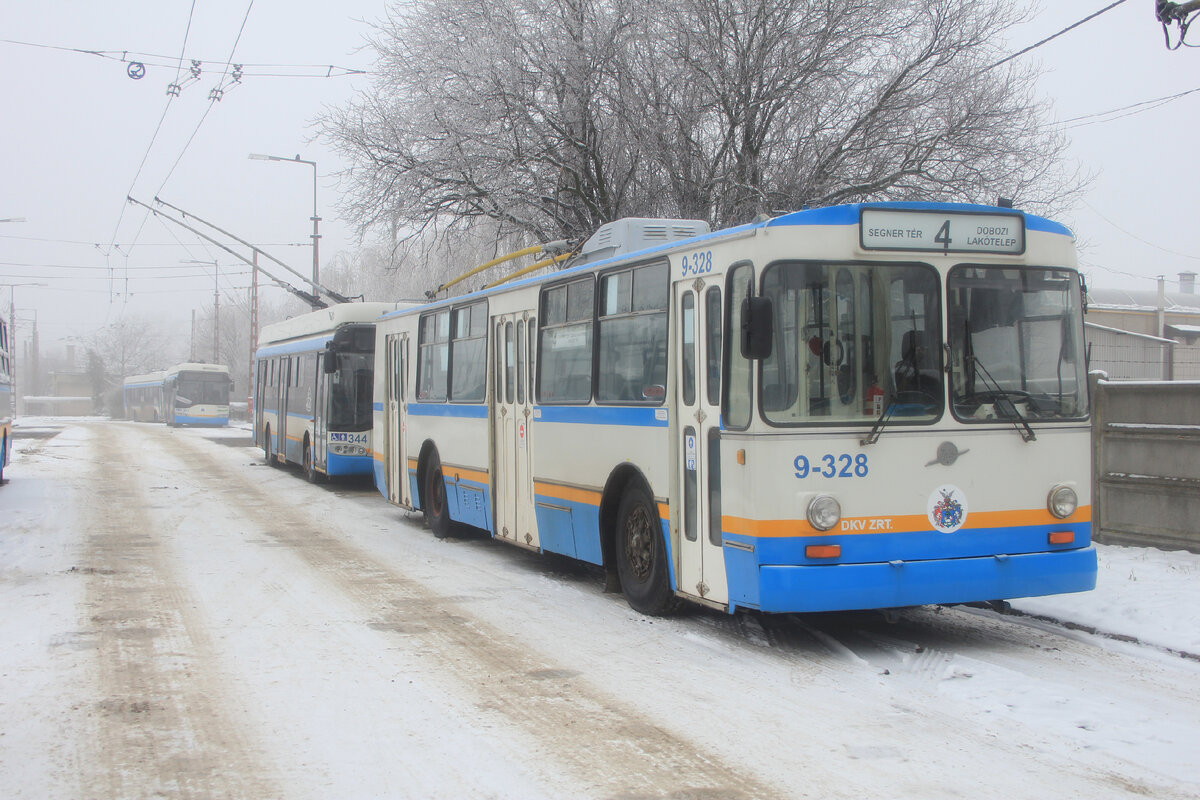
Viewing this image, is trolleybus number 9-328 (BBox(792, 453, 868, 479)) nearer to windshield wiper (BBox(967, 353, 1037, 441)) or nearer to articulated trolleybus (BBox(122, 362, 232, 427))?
windshield wiper (BBox(967, 353, 1037, 441))

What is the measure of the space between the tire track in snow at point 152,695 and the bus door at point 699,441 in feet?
10.6

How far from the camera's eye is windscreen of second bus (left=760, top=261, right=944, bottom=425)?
7.05m

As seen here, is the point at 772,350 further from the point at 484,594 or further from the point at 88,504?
the point at 88,504

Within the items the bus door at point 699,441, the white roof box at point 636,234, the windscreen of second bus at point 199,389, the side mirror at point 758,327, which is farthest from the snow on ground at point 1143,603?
the windscreen of second bus at point 199,389

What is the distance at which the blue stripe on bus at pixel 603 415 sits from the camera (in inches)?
332

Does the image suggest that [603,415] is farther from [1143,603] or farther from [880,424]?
[1143,603]

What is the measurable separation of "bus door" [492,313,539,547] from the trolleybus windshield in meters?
4.59

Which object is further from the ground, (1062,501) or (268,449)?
(1062,501)

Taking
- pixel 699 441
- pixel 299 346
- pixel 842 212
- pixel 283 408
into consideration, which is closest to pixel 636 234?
pixel 699 441

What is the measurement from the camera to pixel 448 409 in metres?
13.3

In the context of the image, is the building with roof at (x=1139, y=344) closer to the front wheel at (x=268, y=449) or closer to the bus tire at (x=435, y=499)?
the bus tire at (x=435, y=499)

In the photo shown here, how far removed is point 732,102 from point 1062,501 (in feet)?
40.7

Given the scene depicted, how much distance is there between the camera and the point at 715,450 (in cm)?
759

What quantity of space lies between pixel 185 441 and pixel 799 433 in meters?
33.5
